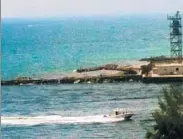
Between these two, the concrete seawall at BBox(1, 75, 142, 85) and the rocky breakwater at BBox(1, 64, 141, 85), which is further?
the rocky breakwater at BBox(1, 64, 141, 85)

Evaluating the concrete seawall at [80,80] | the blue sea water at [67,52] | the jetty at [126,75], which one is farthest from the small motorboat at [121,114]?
the blue sea water at [67,52]

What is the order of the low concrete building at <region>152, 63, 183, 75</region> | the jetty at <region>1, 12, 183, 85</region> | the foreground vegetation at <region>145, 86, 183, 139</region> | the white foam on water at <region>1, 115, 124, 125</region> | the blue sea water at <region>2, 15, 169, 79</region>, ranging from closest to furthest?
the foreground vegetation at <region>145, 86, 183, 139</region> < the white foam on water at <region>1, 115, 124, 125</region> < the jetty at <region>1, 12, 183, 85</region> < the low concrete building at <region>152, 63, 183, 75</region> < the blue sea water at <region>2, 15, 169, 79</region>

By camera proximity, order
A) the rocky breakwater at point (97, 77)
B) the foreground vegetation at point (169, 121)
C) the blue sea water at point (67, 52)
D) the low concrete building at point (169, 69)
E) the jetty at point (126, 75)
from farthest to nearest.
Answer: the blue sea water at point (67, 52), the rocky breakwater at point (97, 77), the low concrete building at point (169, 69), the jetty at point (126, 75), the foreground vegetation at point (169, 121)

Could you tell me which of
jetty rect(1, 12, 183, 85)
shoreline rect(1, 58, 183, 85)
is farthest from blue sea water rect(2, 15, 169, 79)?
jetty rect(1, 12, 183, 85)

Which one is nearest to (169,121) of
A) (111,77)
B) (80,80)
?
(111,77)

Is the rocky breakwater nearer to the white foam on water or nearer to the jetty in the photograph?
the jetty

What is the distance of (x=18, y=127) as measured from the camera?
2547 centimetres

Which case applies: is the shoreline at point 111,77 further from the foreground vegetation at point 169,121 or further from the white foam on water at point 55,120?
the foreground vegetation at point 169,121

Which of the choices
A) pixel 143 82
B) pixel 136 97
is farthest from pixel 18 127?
pixel 143 82

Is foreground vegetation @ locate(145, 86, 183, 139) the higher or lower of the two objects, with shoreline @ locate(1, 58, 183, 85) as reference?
higher

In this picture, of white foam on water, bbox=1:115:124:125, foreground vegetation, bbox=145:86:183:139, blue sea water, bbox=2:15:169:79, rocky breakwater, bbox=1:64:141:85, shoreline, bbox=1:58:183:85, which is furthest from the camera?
blue sea water, bbox=2:15:169:79

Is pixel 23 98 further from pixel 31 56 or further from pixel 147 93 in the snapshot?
pixel 31 56

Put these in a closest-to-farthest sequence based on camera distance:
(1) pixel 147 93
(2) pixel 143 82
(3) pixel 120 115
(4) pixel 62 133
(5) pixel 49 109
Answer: (4) pixel 62 133, (3) pixel 120 115, (5) pixel 49 109, (1) pixel 147 93, (2) pixel 143 82

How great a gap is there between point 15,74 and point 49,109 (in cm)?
1945
